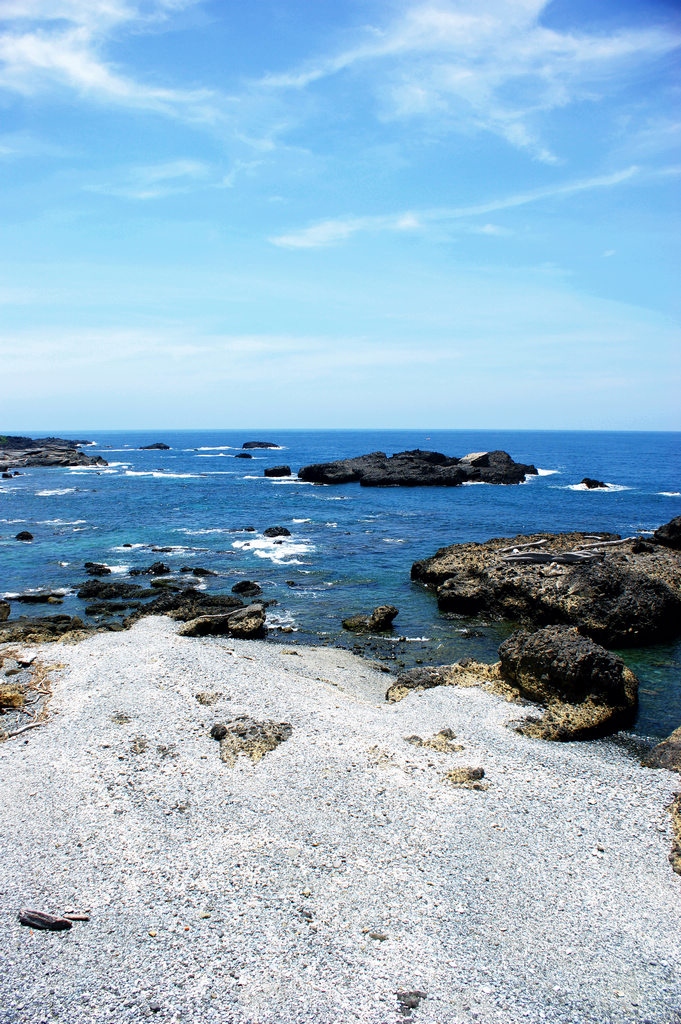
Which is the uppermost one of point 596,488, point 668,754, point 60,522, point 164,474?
point 164,474

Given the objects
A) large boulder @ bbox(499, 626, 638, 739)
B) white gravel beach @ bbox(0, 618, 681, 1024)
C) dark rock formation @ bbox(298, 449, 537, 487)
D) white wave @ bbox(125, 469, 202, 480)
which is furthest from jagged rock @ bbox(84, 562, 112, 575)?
white wave @ bbox(125, 469, 202, 480)

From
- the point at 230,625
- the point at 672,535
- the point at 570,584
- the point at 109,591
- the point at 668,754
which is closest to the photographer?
the point at 668,754

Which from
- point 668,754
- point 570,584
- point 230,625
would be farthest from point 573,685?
point 230,625

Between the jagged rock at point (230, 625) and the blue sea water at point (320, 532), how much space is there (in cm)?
208

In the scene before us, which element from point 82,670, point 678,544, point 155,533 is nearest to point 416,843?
point 82,670

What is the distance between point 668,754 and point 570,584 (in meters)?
12.6

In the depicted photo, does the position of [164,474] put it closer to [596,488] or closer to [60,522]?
[60,522]

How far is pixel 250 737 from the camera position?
52.9 feet

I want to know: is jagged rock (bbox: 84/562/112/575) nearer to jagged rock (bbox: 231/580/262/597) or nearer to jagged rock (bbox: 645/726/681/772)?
jagged rock (bbox: 231/580/262/597)

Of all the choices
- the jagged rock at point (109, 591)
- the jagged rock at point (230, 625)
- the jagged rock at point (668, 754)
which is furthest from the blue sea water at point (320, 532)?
the jagged rock at point (230, 625)

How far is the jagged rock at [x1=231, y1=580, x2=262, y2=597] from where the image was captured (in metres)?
33.0

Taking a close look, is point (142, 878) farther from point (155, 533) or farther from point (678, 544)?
point (155, 533)

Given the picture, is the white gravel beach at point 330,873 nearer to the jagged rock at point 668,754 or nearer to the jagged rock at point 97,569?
the jagged rock at point 668,754

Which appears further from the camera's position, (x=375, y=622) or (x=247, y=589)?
(x=247, y=589)
